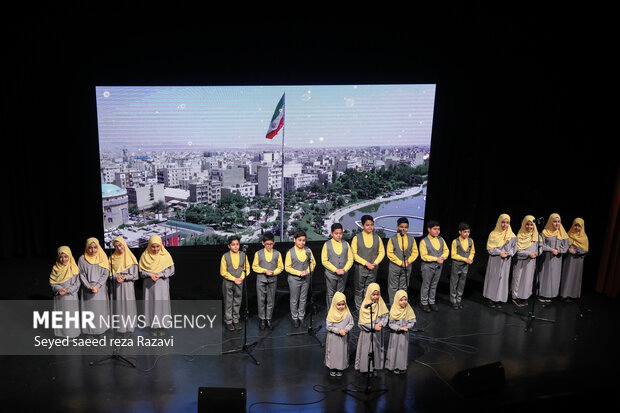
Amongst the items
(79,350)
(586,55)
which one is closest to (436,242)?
(586,55)

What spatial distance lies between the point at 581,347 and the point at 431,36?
542 cm

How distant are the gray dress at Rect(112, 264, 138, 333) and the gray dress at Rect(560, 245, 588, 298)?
262 inches

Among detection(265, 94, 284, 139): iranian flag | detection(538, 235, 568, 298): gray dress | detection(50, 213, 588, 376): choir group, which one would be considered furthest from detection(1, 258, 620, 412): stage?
detection(265, 94, 284, 139): iranian flag

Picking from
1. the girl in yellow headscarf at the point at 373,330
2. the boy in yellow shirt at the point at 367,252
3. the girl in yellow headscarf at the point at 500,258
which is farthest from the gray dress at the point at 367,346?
the girl in yellow headscarf at the point at 500,258

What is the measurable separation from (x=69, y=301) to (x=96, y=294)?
341mm

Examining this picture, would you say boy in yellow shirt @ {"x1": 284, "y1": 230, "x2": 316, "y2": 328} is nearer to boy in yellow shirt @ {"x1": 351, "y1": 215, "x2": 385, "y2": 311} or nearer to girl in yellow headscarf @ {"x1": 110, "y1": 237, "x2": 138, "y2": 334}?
boy in yellow shirt @ {"x1": 351, "y1": 215, "x2": 385, "y2": 311}

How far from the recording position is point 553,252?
923cm

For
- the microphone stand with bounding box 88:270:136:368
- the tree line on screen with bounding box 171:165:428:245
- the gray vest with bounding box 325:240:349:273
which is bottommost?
the microphone stand with bounding box 88:270:136:368

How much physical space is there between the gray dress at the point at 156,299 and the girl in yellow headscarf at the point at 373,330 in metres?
2.74

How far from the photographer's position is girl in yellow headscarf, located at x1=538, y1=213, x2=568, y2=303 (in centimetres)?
927

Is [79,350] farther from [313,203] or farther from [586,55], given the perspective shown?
[586,55]

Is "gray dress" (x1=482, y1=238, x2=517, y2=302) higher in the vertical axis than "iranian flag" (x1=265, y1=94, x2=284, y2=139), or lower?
lower

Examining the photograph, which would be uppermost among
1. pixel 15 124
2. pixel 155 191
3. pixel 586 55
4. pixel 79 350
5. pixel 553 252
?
pixel 586 55

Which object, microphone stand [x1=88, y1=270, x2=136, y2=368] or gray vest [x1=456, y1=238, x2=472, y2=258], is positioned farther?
gray vest [x1=456, y1=238, x2=472, y2=258]
